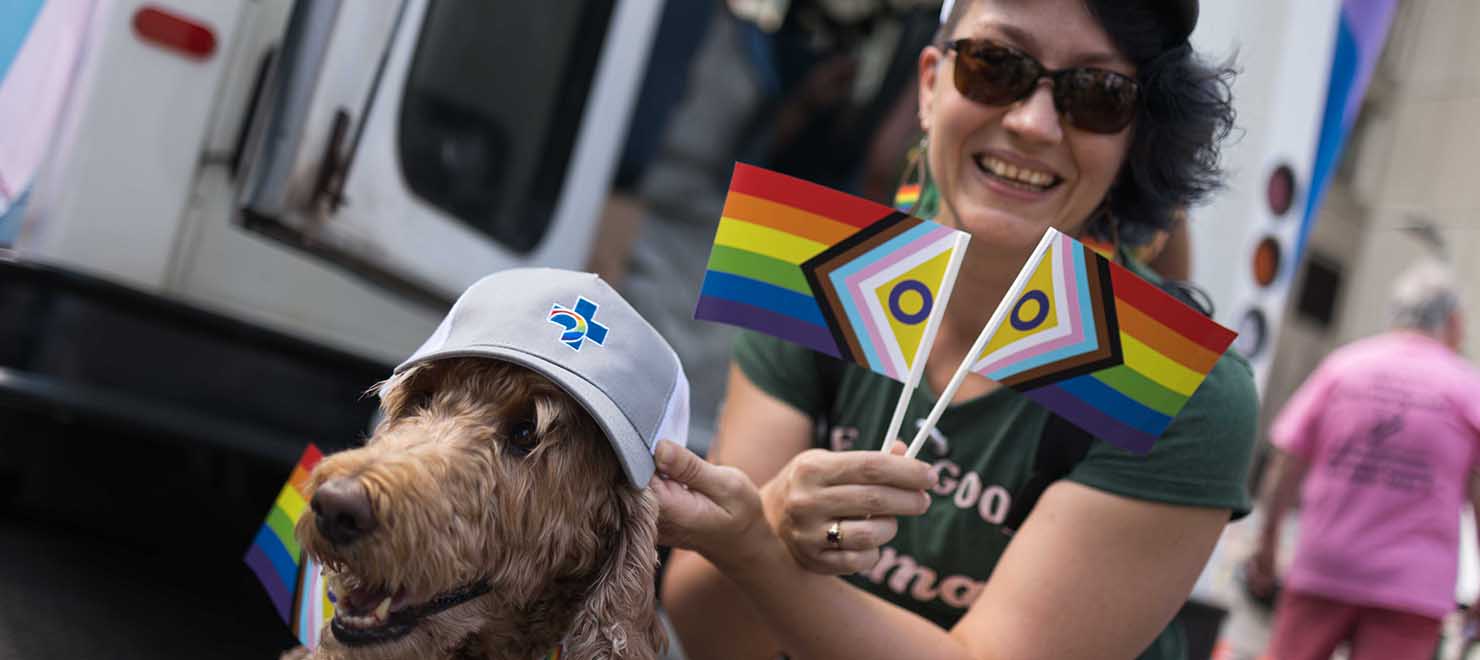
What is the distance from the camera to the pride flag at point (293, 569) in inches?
66.5

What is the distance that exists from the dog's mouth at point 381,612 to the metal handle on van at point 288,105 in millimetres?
1546

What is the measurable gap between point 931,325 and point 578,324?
1.51 ft

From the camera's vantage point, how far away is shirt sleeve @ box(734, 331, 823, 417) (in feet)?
7.27

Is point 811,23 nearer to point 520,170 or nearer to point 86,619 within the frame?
point 520,170

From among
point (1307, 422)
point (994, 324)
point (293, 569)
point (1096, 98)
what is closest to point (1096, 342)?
point (994, 324)

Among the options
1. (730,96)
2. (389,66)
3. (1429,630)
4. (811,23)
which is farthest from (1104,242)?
(811,23)

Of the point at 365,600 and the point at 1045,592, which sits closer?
the point at 365,600

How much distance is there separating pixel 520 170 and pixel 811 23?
10.8ft

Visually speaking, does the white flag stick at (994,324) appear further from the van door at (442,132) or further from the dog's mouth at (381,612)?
the van door at (442,132)

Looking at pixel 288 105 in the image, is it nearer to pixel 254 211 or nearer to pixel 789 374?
pixel 254 211

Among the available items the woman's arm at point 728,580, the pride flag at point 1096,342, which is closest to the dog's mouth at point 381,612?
the woman's arm at point 728,580

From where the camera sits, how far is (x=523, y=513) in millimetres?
1513

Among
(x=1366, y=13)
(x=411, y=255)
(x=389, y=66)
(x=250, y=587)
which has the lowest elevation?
(x=250, y=587)

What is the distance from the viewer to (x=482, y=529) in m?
1.47
